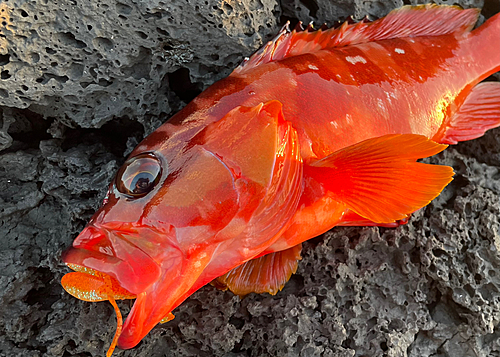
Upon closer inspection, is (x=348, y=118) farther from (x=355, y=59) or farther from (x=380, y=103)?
(x=355, y=59)

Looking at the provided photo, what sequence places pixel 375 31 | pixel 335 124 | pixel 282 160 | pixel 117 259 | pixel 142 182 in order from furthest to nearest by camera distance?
pixel 375 31, pixel 335 124, pixel 282 160, pixel 142 182, pixel 117 259

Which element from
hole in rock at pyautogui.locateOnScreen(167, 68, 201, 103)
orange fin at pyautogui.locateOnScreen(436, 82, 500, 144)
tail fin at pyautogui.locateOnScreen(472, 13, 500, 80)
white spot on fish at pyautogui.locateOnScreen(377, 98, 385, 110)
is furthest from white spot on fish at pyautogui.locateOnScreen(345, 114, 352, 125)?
tail fin at pyautogui.locateOnScreen(472, 13, 500, 80)

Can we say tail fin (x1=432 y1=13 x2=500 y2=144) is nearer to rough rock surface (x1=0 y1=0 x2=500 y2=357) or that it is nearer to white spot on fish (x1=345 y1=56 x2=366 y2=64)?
rough rock surface (x1=0 y1=0 x2=500 y2=357)

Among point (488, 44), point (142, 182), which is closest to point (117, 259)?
point (142, 182)

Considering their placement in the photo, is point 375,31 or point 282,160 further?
point 375,31

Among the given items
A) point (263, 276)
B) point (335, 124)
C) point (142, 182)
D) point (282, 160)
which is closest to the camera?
point (142, 182)

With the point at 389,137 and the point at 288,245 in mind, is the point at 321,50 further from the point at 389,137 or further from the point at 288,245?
the point at 288,245

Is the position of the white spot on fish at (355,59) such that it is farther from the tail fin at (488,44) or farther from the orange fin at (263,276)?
the orange fin at (263,276)
